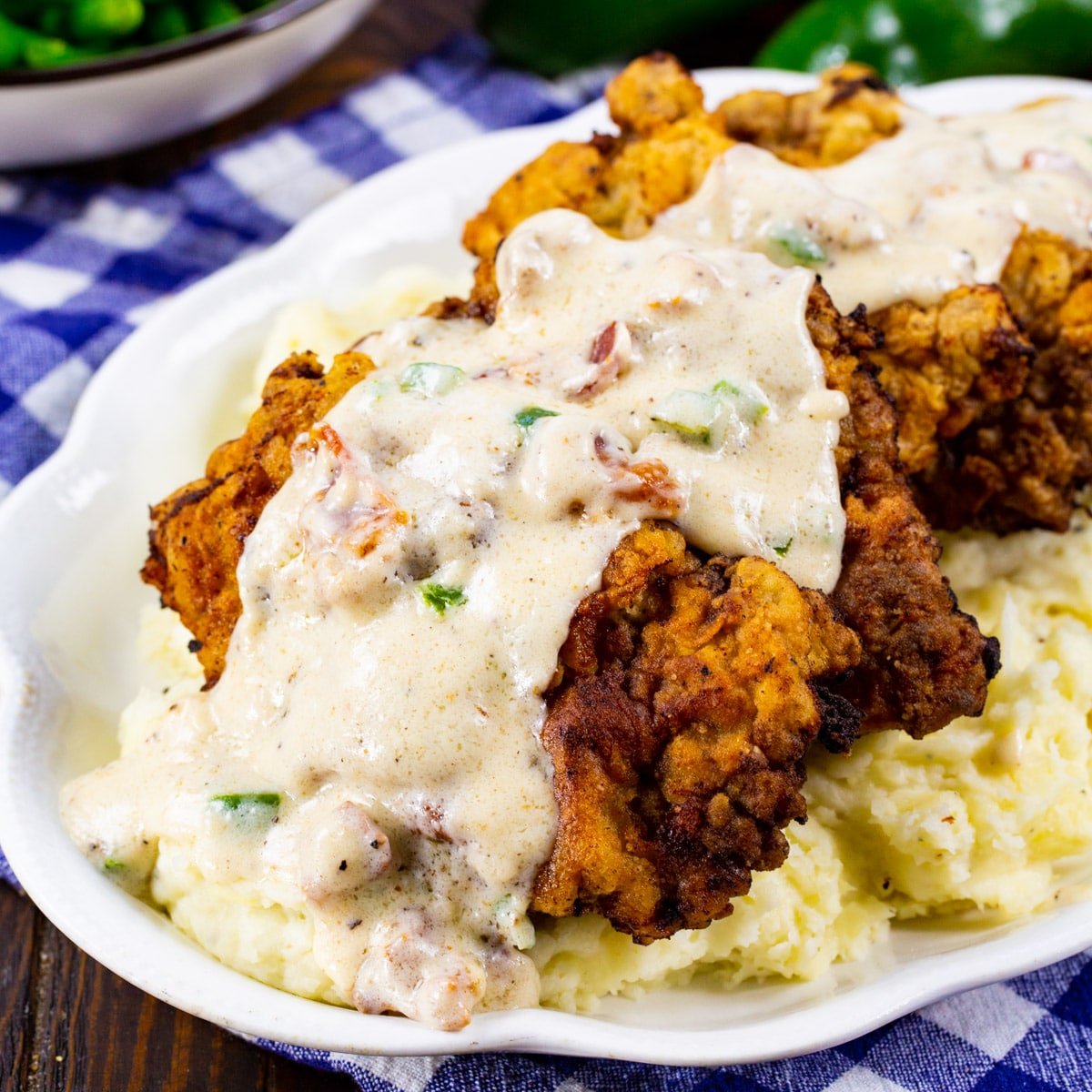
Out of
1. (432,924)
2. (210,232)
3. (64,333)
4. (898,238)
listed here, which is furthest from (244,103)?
(432,924)

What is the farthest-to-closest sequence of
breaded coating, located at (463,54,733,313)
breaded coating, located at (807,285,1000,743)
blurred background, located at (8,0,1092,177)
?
blurred background, located at (8,0,1092,177) < breaded coating, located at (463,54,733,313) < breaded coating, located at (807,285,1000,743)

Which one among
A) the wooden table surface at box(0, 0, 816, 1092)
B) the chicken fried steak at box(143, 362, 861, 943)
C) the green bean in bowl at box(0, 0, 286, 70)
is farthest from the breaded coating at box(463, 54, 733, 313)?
the green bean in bowl at box(0, 0, 286, 70)

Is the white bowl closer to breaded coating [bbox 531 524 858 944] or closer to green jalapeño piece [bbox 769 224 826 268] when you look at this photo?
green jalapeño piece [bbox 769 224 826 268]

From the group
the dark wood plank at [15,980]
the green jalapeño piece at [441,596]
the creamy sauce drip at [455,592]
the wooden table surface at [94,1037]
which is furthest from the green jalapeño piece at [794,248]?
the dark wood plank at [15,980]

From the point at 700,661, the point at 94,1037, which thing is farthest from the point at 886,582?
the point at 94,1037

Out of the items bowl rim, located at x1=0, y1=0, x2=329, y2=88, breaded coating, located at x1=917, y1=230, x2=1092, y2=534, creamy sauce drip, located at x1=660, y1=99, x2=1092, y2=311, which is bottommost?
breaded coating, located at x1=917, y1=230, x2=1092, y2=534

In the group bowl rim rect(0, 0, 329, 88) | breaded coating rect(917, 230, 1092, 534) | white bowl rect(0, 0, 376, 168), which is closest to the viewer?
breaded coating rect(917, 230, 1092, 534)
